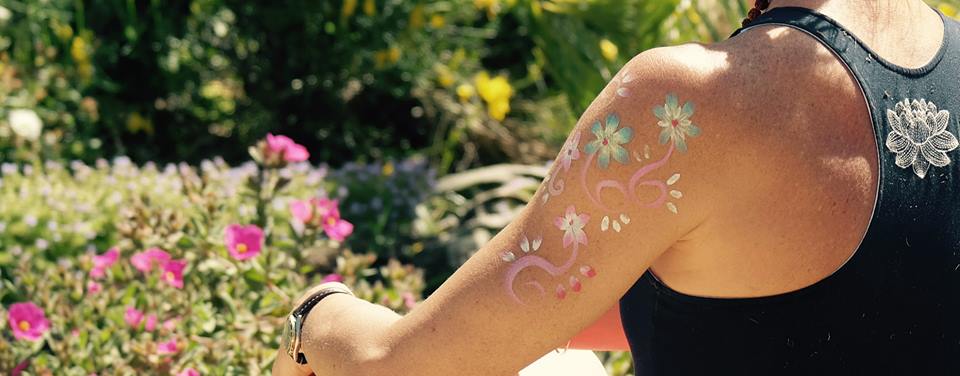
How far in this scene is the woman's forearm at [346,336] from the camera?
1421 mm

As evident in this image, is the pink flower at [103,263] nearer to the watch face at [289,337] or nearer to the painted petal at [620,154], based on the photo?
the watch face at [289,337]

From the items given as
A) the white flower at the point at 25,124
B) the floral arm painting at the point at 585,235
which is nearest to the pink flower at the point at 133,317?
the floral arm painting at the point at 585,235

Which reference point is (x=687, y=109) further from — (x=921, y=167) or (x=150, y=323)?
(x=150, y=323)

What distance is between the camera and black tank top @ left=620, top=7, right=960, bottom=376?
50.6 inches

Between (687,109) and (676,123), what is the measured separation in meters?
0.02

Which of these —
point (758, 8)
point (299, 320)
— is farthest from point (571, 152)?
point (299, 320)

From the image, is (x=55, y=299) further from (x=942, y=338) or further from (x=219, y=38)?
(x=219, y=38)

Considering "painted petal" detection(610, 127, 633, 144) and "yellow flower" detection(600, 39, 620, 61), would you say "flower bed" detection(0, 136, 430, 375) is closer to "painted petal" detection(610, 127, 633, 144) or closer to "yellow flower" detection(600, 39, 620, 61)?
"painted petal" detection(610, 127, 633, 144)

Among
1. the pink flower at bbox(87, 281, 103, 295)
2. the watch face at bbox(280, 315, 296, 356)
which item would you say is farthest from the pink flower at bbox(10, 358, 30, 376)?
the watch face at bbox(280, 315, 296, 356)

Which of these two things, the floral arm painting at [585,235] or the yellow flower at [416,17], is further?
the yellow flower at [416,17]

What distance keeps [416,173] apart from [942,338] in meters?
2.92

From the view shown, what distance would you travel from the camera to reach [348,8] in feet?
15.4

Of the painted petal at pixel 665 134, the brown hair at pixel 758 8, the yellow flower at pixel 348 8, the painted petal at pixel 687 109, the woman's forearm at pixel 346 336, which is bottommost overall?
the yellow flower at pixel 348 8

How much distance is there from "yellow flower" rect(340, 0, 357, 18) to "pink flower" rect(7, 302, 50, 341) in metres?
2.47
